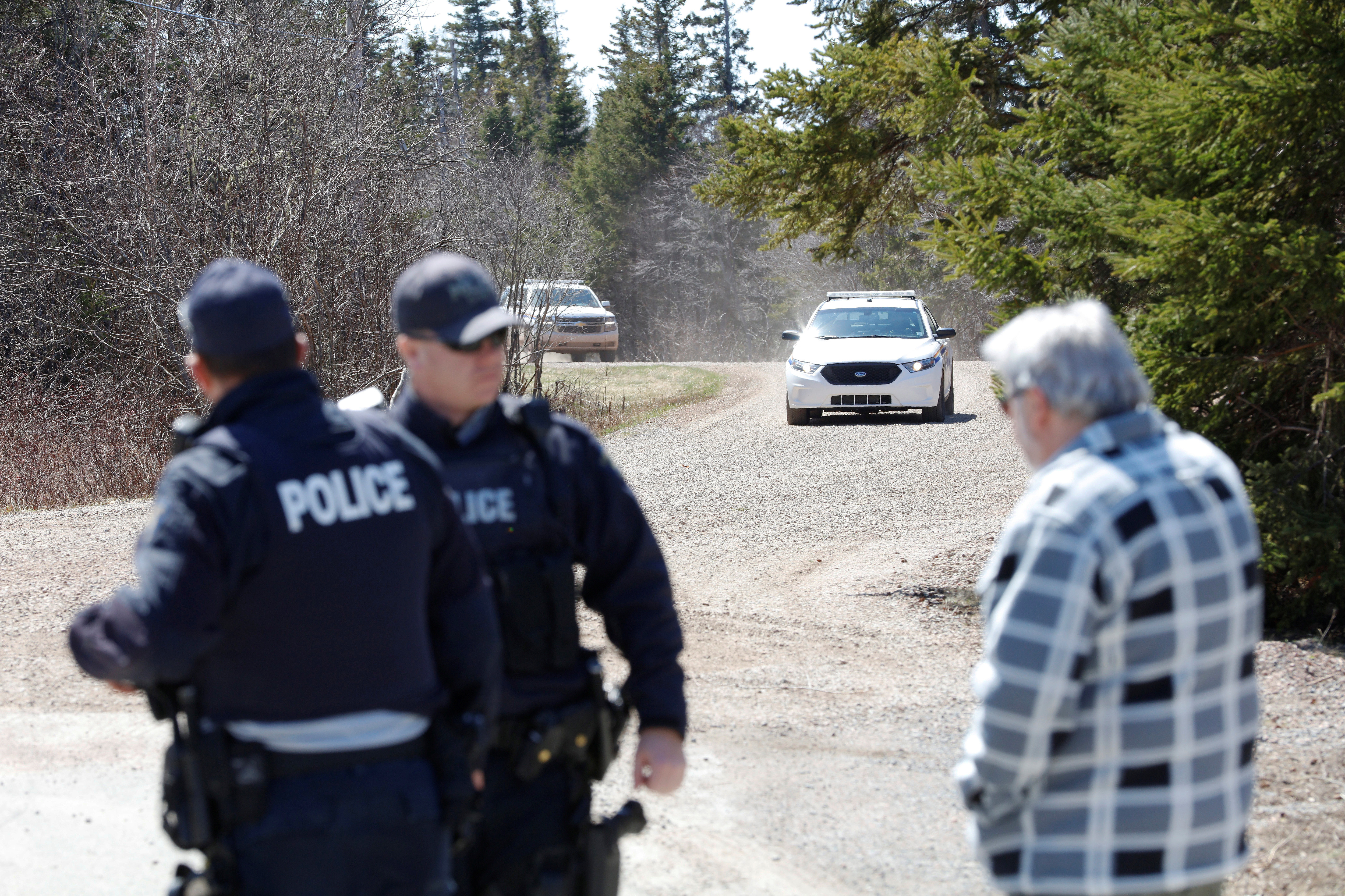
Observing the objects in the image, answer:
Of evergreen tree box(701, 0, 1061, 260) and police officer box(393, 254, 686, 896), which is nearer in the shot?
police officer box(393, 254, 686, 896)

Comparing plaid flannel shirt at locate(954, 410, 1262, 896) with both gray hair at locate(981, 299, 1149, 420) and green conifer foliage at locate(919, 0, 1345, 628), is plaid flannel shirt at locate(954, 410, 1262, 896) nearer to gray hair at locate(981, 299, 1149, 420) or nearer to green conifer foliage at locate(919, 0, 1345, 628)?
gray hair at locate(981, 299, 1149, 420)

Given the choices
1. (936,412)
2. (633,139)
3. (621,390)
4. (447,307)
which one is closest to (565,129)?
(633,139)

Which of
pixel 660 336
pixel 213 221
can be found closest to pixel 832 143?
pixel 213 221

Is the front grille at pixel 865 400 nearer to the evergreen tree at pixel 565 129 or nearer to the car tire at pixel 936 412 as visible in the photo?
the car tire at pixel 936 412

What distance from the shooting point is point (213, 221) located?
49.5ft

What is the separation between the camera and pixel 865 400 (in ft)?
55.5

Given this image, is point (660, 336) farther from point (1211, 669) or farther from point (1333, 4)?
point (1211, 669)

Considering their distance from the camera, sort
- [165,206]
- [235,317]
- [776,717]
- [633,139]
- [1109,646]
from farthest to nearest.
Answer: [633,139], [165,206], [776,717], [235,317], [1109,646]

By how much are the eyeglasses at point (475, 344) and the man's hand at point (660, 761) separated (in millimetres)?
902

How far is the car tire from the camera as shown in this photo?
17203 mm

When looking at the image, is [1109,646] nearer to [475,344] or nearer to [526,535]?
[526,535]

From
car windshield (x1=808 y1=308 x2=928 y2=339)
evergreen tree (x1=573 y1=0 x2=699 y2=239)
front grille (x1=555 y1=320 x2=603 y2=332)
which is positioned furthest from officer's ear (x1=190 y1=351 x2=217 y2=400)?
evergreen tree (x1=573 y1=0 x2=699 y2=239)

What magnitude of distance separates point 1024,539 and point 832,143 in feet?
26.4

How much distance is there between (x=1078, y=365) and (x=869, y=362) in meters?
14.8
